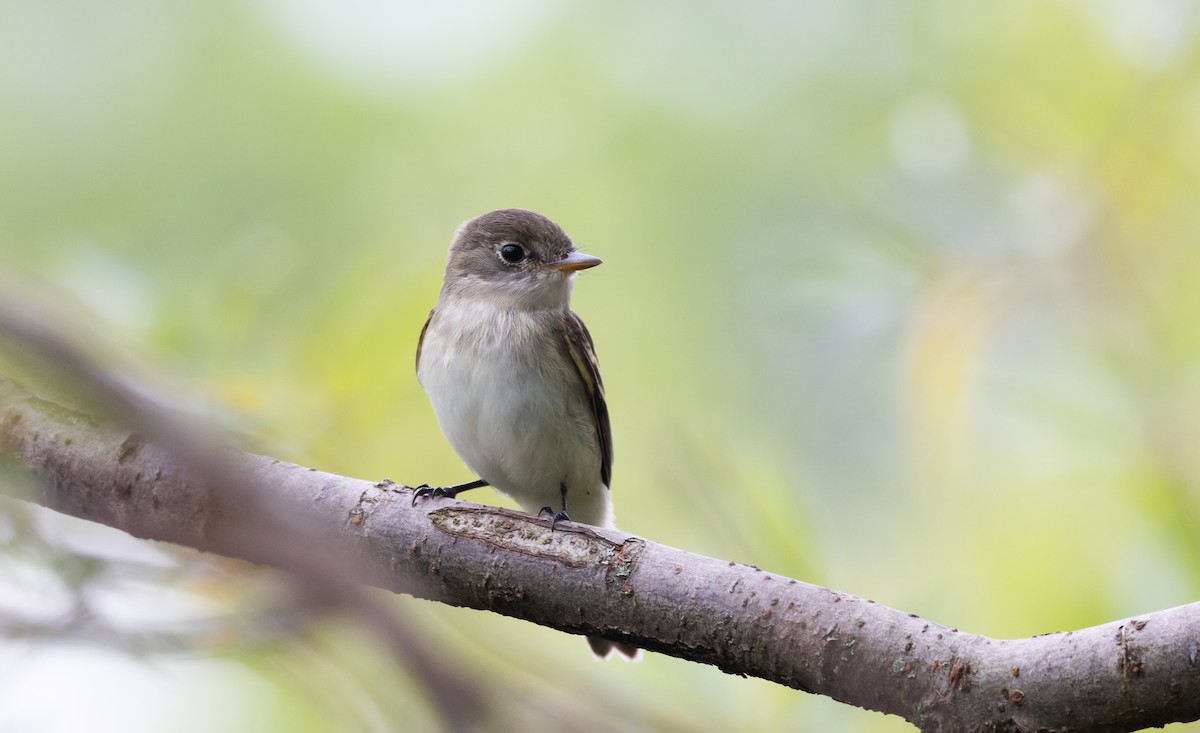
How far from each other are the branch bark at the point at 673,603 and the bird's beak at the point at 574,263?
226 centimetres

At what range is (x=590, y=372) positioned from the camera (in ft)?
16.5

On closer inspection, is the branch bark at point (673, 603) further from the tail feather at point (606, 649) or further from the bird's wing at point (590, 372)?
the bird's wing at point (590, 372)

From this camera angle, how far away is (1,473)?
62.1 inches

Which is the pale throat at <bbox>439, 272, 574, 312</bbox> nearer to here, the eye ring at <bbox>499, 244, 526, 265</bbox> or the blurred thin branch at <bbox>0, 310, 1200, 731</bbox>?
the eye ring at <bbox>499, 244, 526, 265</bbox>

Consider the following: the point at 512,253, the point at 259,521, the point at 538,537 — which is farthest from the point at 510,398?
the point at 259,521

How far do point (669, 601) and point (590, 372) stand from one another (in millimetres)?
2410

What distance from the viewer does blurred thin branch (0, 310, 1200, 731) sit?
2.08m

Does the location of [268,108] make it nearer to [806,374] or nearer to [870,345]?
[806,374]

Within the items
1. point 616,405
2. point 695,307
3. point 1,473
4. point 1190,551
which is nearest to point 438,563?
point 1,473

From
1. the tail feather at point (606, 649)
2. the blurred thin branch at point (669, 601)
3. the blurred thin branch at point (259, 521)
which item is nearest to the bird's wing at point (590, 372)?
the tail feather at point (606, 649)

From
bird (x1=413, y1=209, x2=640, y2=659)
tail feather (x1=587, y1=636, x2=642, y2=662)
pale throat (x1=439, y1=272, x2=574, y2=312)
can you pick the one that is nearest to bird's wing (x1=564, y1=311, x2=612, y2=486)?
bird (x1=413, y1=209, x2=640, y2=659)

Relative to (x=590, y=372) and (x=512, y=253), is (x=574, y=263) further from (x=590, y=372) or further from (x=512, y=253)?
(x=590, y=372)

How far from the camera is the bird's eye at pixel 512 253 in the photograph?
18.2 ft

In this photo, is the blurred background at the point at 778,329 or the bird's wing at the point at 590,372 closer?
the blurred background at the point at 778,329
